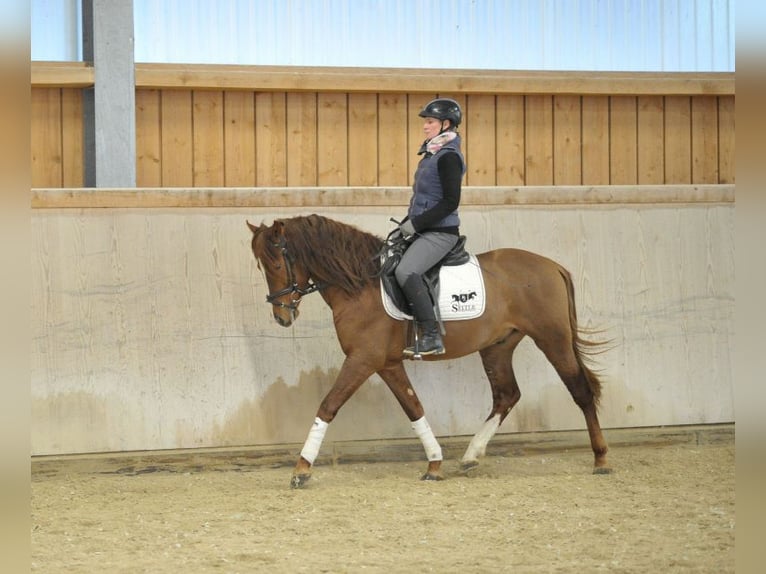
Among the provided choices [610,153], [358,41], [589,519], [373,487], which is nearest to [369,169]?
[358,41]

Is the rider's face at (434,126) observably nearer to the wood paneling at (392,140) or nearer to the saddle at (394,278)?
the saddle at (394,278)

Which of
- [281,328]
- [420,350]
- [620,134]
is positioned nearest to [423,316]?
[420,350]

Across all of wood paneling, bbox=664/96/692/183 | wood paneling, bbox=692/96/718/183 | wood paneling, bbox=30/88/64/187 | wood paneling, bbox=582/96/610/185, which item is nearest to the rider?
wood paneling, bbox=582/96/610/185

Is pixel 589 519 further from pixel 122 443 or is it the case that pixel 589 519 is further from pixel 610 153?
pixel 610 153

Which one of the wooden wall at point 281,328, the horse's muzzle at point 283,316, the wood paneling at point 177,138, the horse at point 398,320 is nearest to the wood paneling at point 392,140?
the wooden wall at point 281,328

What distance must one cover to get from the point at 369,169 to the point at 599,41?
2.11m

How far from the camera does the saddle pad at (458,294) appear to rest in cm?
564

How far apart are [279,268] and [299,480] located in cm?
123

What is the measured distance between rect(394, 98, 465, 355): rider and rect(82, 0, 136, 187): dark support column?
7.41ft

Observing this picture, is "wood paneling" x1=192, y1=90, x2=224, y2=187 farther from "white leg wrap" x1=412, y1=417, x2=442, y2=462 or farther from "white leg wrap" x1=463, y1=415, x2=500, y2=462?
"white leg wrap" x1=463, y1=415, x2=500, y2=462

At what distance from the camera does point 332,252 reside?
5590mm

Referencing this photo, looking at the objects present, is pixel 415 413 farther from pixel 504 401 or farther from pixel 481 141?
pixel 481 141

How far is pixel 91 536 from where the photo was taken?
4.58m

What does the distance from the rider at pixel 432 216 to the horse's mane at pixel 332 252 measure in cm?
26
